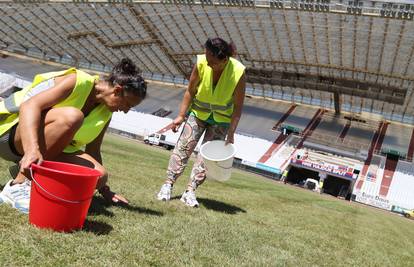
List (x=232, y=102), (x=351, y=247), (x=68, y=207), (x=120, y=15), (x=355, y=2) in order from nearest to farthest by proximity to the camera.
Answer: (x=68, y=207), (x=351, y=247), (x=232, y=102), (x=355, y=2), (x=120, y=15)

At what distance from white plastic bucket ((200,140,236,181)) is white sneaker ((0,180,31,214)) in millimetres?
2307

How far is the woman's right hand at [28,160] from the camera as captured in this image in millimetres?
2842

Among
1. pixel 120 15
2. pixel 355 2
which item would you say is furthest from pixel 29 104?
pixel 120 15

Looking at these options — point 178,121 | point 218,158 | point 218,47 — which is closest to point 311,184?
point 218,158

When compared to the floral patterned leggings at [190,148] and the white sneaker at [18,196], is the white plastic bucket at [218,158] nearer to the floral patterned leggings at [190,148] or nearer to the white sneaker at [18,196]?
the floral patterned leggings at [190,148]

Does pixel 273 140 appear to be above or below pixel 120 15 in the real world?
below

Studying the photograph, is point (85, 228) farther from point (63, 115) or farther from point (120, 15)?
point (120, 15)

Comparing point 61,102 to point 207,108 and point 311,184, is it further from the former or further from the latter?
point 311,184

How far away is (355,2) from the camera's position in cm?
2662

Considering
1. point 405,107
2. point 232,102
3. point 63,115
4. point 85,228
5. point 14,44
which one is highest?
point 405,107

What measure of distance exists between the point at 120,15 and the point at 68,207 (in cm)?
3670

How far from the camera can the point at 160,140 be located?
35.5 metres

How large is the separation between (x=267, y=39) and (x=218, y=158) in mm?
31375

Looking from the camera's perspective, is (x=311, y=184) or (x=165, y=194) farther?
(x=311, y=184)
